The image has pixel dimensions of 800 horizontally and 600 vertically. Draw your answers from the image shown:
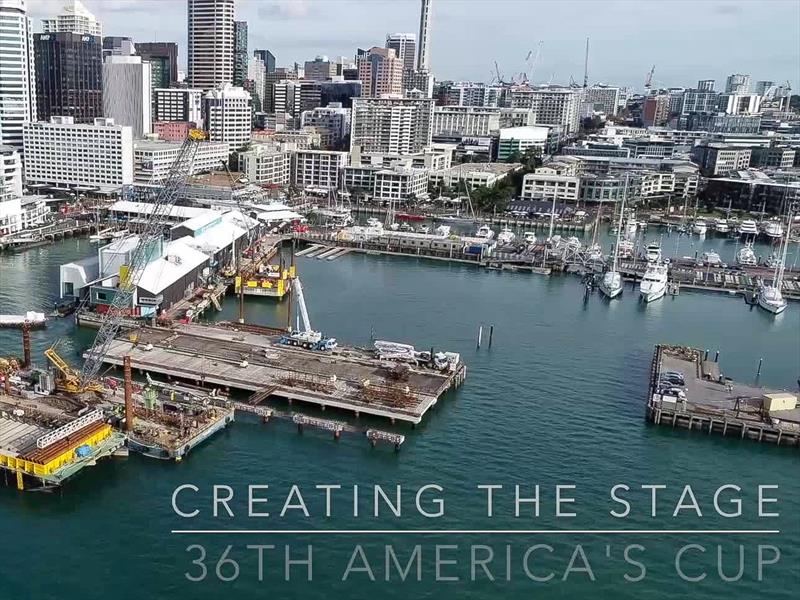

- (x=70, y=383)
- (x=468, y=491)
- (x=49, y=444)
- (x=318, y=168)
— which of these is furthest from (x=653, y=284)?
(x=318, y=168)

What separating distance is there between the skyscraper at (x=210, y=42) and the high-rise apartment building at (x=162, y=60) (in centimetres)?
826

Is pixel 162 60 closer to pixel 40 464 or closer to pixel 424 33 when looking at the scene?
pixel 424 33

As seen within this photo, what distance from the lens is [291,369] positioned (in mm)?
19594

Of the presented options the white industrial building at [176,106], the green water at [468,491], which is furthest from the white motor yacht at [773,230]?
the white industrial building at [176,106]

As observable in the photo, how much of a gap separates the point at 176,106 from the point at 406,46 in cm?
7618

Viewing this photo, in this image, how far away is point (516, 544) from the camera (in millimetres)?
13234

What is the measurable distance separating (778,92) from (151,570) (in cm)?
17226

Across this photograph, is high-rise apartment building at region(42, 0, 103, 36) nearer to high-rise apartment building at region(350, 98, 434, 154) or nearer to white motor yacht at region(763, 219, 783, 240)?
high-rise apartment building at region(350, 98, 434, 154)

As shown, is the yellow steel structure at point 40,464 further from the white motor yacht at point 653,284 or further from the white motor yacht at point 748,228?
the white motor yacht at point 748,228

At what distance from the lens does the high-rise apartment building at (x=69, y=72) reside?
212 ft

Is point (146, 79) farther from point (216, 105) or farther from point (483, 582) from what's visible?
point (483, 582)

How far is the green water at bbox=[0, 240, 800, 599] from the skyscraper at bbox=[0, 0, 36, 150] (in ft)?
109

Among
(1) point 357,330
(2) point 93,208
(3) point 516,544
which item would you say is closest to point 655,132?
(2) point 93,208

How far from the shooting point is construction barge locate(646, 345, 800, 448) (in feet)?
57.6
